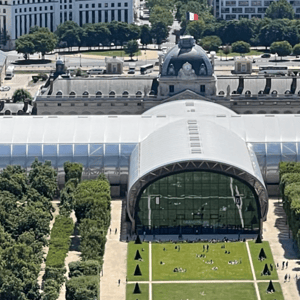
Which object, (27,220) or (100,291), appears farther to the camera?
(27,220)

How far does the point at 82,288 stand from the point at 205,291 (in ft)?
61.0

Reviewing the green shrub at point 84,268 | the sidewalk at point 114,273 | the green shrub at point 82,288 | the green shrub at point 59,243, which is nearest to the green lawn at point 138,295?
the sidewalk at point 114,273

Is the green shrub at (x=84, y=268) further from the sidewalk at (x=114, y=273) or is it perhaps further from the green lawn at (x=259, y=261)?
the green lawn at (x=259, y=261)

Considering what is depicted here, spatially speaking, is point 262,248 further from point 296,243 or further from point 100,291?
point 100,291

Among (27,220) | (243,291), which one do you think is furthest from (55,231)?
(243,291)

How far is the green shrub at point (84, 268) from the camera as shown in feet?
582

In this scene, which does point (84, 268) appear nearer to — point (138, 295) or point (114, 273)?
point (138, 295)

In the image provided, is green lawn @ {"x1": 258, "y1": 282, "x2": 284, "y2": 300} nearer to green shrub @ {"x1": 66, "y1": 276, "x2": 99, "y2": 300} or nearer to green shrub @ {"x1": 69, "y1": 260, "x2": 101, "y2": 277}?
green shrub @ {"x1": 69, "y1": 260, "x2": 101, "y2": 277}

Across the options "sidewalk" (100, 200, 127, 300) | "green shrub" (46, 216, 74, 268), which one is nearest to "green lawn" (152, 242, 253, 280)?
"sidewalk" (100, 200, 127, 300)

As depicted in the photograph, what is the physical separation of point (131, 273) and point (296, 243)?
2630 centimetres

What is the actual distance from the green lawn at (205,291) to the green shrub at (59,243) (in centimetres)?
1351

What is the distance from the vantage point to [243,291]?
180000 mm

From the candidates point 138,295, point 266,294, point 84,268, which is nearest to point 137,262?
point 138,295

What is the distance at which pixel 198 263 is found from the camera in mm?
191000
